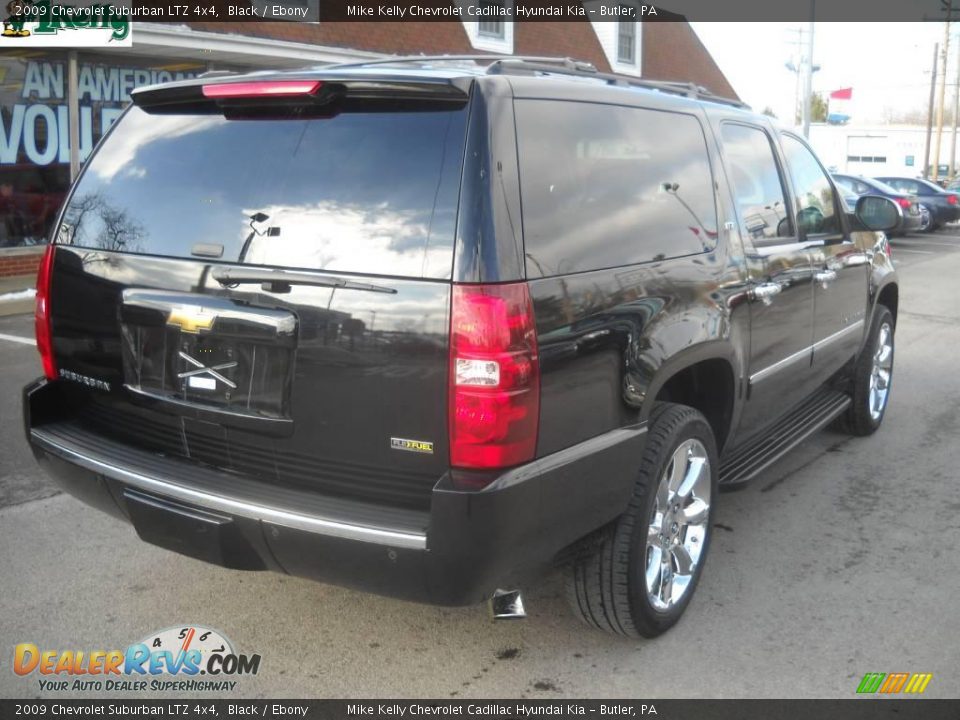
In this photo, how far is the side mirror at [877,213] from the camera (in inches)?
218

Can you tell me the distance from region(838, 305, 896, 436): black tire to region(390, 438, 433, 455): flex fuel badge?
399 cm

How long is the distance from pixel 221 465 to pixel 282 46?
12.3 m

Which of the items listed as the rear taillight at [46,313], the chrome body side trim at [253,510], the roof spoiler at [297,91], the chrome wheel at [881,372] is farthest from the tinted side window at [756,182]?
the rear taillight at [46,313]

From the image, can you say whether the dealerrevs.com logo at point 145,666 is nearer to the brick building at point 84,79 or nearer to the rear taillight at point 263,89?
the rear taillight at point 263,89

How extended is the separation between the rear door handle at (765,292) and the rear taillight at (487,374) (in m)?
1.69

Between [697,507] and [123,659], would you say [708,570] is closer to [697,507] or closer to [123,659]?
[697,507]

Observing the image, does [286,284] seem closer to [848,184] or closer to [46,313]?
[46,313]

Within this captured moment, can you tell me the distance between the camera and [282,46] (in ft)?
46.7

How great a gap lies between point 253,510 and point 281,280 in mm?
682

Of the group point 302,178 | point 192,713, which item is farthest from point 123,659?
point 302,178

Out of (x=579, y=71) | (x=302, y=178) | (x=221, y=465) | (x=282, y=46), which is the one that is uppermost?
(x=282, y=46)

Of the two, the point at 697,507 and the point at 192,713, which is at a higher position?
the point at 697,507

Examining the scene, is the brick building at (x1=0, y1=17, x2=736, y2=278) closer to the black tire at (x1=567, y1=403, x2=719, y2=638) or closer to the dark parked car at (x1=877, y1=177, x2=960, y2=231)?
the black tire at (x1=567, y1=403, x2=719, y2=638)

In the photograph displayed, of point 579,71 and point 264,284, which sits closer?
point 264,284
